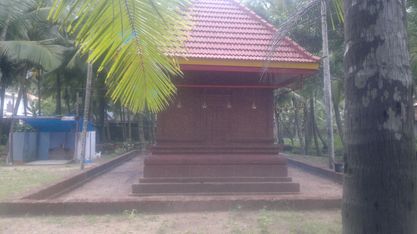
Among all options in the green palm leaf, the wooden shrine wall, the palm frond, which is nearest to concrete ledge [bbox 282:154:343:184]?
the wooden shrine wall

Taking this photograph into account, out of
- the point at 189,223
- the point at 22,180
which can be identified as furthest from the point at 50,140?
the point at 189,223

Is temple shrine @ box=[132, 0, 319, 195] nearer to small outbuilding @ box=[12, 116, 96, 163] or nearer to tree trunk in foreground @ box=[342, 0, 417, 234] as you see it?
tree trunk in foreground @ box=[342, 0, 417, 234]

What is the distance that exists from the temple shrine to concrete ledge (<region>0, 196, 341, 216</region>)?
1.31 m

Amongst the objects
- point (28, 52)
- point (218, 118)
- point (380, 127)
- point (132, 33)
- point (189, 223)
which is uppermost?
point (28, 52)

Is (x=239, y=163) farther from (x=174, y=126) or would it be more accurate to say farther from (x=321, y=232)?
(x=321, y=232)

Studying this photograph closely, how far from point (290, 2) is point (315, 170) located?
19.9ft

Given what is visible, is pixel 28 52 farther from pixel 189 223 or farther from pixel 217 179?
pixel 189 223

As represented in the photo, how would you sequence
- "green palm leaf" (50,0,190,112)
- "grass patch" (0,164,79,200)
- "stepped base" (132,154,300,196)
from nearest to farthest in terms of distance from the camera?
"green palm leaf" (50,0,190,112) → "stepped base" (132,154,300,196) → "grass patch" (0,164,79,200)

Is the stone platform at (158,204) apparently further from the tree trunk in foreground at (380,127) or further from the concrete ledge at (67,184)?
the tree trunk in foreground at (380,127)

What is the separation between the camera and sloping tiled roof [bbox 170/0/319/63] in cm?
759

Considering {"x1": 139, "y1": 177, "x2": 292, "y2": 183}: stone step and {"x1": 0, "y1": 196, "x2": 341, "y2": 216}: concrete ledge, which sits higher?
{"x1": 139, "y1": 177, "x2": 292, "y2": 183}: stone step

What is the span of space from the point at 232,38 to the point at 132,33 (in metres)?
6.35

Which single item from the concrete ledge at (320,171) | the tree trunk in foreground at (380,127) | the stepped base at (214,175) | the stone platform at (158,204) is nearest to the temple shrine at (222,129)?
the stepped base at (214,175)

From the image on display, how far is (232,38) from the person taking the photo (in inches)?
328
